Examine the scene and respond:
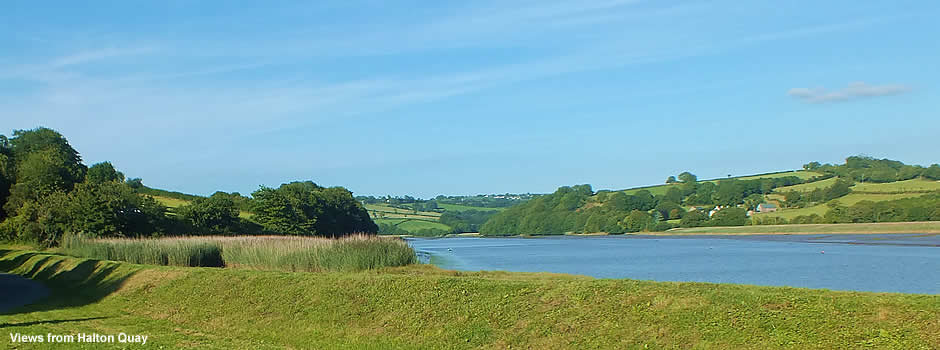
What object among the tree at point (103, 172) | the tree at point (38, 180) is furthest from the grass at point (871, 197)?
the tree at point (103, 172)

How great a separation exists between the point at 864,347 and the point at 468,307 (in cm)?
665

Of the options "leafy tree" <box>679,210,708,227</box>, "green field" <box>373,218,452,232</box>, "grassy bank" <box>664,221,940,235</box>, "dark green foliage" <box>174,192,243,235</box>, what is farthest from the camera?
"green field" <box>373,218,452,232</box>

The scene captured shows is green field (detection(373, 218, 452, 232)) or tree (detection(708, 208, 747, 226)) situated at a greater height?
green field (detection(373, 218, 452, 232))

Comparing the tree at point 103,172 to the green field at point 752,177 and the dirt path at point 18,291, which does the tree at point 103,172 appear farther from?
the green field at point 752,177

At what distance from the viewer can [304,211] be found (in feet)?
243

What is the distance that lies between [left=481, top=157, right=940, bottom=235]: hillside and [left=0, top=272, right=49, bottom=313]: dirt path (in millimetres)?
93490

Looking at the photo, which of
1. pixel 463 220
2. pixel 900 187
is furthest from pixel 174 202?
pixel 463 220

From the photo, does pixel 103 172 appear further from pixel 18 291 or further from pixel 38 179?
pixel 18 291

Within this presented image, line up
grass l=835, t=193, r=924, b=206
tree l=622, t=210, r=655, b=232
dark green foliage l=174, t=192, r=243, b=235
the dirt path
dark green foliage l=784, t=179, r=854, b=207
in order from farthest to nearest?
tree l=622, t=210, r=655, b=232 < dark green foliage l=784, t=179, r=854, b=207 < grass l=835, t=193, r=924, b=206 < dark green foliage l=174, t=192, r=243, b=235 < the dirt path

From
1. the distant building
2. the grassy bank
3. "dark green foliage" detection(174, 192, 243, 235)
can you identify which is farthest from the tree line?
the distant building

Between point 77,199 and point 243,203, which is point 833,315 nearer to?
point 77,199

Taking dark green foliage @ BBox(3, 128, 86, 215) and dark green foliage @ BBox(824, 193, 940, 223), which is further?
dark green foliage @ BBox(824, 193, 940, 223)

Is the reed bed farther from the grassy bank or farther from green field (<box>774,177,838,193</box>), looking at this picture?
green field (<box>774,177,838,193</box>)

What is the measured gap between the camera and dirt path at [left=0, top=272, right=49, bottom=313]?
2000 cm
